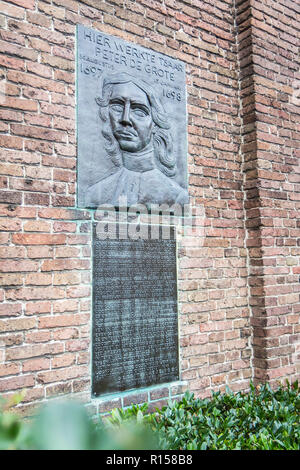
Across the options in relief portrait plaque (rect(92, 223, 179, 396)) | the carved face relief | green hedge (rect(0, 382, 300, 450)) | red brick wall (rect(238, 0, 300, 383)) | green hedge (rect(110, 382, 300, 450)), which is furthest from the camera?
red brick wall (rect(238, 0, 300, 383))

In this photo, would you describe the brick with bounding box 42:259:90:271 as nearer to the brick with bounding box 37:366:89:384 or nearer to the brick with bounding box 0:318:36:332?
the brick with bounding box 0:318:36:332

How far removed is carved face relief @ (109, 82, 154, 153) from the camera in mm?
3082

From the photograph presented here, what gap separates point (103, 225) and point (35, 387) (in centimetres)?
123

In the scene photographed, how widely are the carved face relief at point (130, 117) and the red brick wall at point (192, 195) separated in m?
0.37

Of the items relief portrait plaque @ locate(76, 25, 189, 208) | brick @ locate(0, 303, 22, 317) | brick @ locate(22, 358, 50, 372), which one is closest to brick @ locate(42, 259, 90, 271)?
brick @ locate(0, 303, 22, 317)

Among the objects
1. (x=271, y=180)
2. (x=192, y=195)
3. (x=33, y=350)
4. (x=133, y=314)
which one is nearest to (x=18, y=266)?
(x=33, y=350)

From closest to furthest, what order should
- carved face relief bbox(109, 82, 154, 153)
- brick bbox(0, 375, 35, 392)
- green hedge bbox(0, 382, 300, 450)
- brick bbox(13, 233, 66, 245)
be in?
green hedge bbox(0, 382, 300, 450), brick bbox(0, 375, 35, 392), brick bbox(13, 233, 66, 245), carved face relief bbox(109, 82, 154, 153)

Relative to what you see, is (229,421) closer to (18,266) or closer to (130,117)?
(18,266)

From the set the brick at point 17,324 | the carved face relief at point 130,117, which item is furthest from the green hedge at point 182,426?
the carved face relief at point 130,117

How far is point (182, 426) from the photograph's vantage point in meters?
2.46

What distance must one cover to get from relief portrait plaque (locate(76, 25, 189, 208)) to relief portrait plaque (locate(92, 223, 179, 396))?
0.37 meters

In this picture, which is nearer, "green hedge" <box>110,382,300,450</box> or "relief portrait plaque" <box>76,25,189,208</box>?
"green hedge" <box>110,382,300,450</box>

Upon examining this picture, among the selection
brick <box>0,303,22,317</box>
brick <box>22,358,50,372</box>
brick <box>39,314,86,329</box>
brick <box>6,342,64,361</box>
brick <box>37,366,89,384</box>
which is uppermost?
brick <box>0,303,22,317</box>

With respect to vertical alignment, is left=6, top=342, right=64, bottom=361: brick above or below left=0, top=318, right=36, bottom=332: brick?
below
